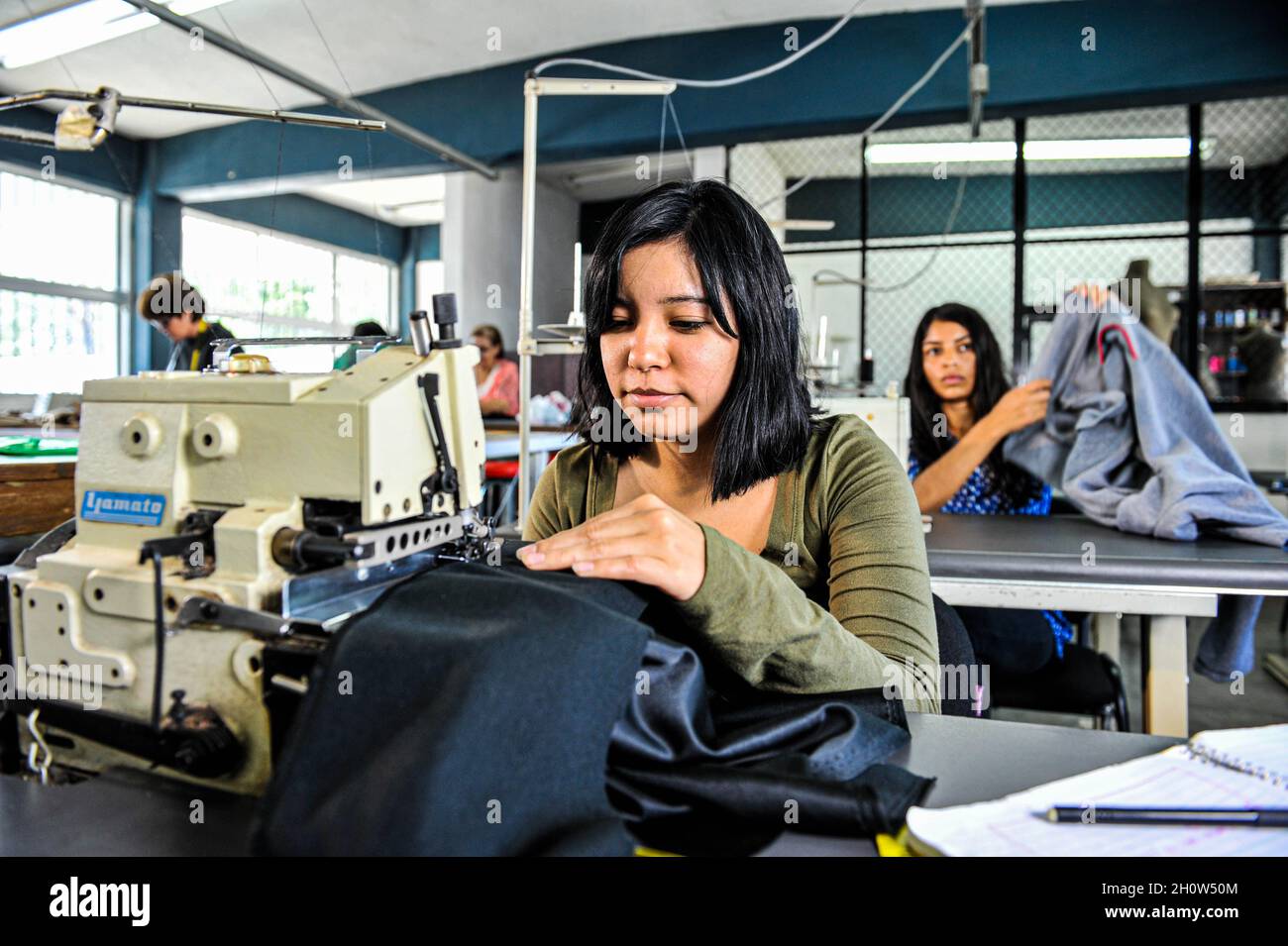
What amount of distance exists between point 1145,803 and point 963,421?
215 cm

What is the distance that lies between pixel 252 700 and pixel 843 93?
6.05 metres

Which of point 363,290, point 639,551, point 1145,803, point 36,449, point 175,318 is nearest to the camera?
point 1145,803

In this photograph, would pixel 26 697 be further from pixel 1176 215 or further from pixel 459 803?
pixel 1176 215

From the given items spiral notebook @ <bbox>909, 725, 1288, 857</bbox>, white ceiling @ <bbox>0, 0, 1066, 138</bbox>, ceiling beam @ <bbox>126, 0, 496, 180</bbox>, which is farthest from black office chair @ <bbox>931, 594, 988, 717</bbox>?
white ceiling @ <bbox>0, 0, 1066, 138</bbox>

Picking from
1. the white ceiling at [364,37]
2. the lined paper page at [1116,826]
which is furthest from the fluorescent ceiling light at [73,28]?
the lined paper page at [1116,826]

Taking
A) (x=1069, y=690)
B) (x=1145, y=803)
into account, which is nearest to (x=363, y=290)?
(x=1069, y=690)

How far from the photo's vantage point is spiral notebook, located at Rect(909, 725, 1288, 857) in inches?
23.5

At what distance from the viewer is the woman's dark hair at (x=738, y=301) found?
112 centimetres

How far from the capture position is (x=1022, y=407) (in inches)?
94.1

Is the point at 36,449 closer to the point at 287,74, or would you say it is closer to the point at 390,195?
the point at 287,74

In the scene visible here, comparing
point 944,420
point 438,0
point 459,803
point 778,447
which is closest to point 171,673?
point 459,803

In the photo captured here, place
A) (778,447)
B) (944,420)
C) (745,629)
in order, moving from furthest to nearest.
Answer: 1. (944,420)
2. (778,447)
3. (745,629)

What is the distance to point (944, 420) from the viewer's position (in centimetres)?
262

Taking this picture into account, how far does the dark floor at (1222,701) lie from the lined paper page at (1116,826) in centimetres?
224
